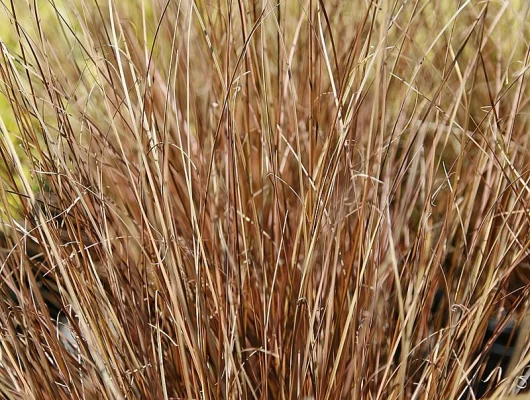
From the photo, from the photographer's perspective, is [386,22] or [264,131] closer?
[386,22]

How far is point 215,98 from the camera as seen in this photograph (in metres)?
1.22

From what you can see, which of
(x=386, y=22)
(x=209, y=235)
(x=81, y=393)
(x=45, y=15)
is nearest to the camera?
(x=386, y=22)

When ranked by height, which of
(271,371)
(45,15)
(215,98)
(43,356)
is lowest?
(271,371)

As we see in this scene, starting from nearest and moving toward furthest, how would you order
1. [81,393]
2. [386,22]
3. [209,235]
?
[386,22], [81,393], [209,235]

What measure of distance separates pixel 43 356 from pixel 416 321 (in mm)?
509

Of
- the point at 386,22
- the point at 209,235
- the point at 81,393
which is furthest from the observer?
the point at 209,235

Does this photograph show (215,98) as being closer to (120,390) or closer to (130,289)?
(130,289)

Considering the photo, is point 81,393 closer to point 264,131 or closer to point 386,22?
point 264,131

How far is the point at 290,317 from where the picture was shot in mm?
987

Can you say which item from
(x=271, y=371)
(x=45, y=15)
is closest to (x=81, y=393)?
(x=271, y=371)

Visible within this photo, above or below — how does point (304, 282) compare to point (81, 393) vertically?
above

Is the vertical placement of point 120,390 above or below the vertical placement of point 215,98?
below

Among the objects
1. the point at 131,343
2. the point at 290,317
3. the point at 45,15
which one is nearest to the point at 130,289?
the point at 131,343

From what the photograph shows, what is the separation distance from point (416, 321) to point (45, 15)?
1.26 metres
